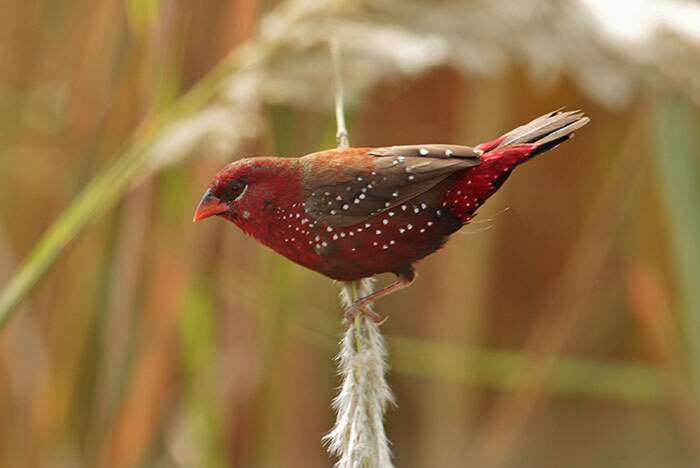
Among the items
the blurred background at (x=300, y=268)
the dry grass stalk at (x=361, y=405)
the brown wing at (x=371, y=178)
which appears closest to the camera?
the dry grass stalk at (x=361, y=405)

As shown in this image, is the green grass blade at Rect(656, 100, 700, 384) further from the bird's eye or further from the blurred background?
the bird's eye

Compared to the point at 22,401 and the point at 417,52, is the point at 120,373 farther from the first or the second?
the point at 417,52

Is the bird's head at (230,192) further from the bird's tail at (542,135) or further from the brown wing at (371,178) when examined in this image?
the bird's tail at (542,135)

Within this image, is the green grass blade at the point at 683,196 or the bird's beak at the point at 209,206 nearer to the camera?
the bird's beak at the point at 209,206

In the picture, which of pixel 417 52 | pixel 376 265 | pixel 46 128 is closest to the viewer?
pixel 376 265

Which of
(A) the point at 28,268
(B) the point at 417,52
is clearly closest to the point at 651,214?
(B) the point at 417,52

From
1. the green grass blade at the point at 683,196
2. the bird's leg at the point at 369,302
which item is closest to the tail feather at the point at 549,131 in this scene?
the bird's leg at the point at 369,302

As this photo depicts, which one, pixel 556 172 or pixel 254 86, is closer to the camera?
pixel 254 86

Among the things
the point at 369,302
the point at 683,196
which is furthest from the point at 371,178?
the point at 683,196
